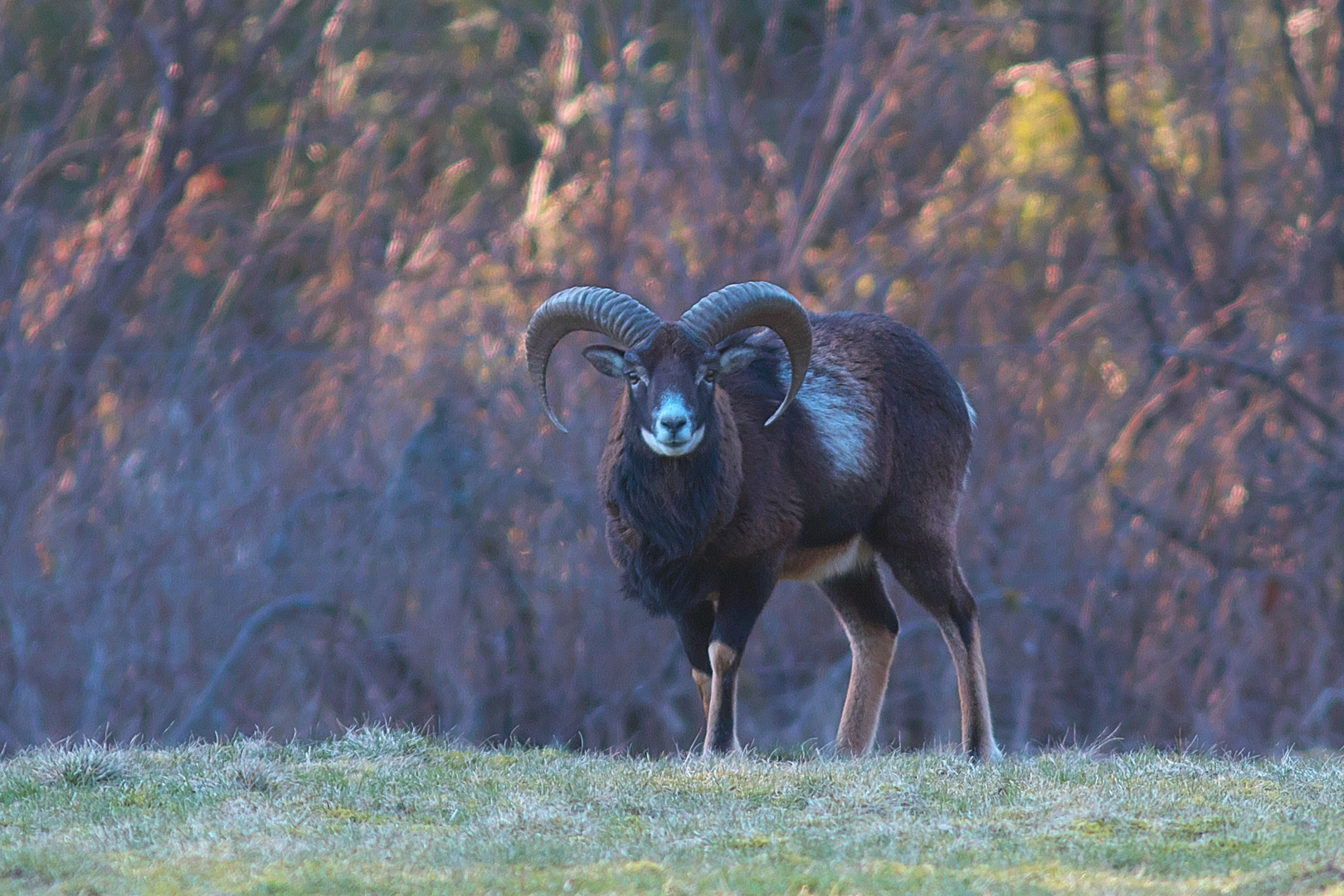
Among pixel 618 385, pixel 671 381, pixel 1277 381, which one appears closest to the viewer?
pixel 671 381

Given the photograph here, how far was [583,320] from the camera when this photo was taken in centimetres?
888

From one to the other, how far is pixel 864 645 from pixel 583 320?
2476 millimetres

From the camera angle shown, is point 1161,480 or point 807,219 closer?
point 1161,480

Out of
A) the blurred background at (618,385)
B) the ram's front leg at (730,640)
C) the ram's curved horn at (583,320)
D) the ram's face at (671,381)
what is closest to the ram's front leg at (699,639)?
the ram's front leg at (730,640)

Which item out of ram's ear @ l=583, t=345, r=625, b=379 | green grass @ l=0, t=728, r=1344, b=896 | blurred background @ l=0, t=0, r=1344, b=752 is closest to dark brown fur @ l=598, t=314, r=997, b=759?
ram's ear @ l=583, t=345, r=625, b=379

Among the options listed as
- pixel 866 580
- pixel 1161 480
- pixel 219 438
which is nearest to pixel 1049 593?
pixel 1161 480

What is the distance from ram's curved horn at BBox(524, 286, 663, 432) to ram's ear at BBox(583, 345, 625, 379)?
0.07 meters

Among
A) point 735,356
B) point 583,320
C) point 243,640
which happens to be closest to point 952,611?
point 735,356

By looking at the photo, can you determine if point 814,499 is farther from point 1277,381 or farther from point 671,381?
point 1277,381

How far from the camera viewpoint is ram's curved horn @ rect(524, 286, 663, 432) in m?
8.62

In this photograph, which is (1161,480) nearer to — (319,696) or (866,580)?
(866,580)

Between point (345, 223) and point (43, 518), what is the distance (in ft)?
21.0

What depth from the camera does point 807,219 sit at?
61.1 ft

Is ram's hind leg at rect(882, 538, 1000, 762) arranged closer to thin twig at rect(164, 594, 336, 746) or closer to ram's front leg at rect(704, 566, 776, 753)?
ram's front leg at rect(704, 566, 776, 753)
